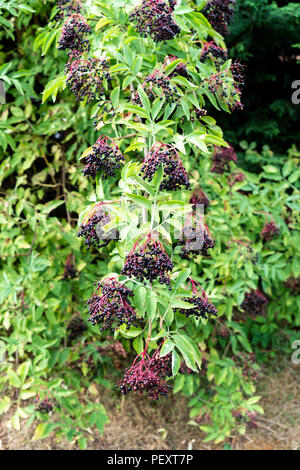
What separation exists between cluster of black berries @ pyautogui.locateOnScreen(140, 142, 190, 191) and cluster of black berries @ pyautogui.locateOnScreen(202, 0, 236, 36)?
2.64 feet

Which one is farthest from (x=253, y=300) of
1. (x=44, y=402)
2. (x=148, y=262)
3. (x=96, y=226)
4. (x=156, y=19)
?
(x=156, y=19)

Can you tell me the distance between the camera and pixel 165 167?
149cm

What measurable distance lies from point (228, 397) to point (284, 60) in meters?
2.67

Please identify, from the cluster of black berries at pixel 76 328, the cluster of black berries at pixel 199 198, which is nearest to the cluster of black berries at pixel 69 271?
the cluster of black berries at pixel 76 328

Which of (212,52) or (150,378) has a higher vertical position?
(212,52)

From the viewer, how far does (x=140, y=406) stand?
325cm

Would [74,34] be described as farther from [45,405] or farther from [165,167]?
[45,405]

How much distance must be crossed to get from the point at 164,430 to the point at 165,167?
2.26 metres

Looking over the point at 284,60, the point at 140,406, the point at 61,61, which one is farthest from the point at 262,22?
the point at 140,406

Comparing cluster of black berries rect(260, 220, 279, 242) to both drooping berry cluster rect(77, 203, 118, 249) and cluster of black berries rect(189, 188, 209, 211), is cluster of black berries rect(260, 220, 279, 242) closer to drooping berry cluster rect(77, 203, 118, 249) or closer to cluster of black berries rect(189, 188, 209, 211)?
cluster of black berries rect(189, 188, 209, 211)

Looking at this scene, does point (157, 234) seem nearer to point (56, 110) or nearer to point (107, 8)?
point (107, 8)

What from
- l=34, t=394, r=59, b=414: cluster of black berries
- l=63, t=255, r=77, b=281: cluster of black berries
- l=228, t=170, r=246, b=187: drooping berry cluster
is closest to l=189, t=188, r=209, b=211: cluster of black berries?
l=228, t=170, r=246, b=187: drooping berry cluster

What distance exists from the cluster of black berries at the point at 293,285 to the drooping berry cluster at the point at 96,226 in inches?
80.3
